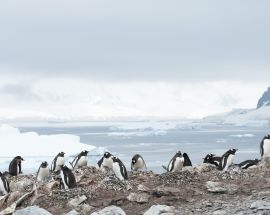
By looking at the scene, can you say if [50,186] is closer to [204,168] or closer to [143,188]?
[143,188]

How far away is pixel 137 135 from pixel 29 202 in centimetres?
7818

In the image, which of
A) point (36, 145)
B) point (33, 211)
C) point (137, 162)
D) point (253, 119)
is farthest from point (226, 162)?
point (253, 119)

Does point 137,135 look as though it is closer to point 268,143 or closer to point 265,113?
point 265,113

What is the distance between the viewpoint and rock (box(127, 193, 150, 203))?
10695 mm

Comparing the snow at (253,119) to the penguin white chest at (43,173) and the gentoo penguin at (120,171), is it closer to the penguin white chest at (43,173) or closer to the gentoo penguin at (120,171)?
the penguin white chest at (43,173)

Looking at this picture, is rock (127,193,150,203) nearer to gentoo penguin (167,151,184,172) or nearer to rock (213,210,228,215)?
rock (213,210,228,215)

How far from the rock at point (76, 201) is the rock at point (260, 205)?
312 centimetres

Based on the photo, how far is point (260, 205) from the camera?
9.48 m

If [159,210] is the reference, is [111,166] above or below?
above

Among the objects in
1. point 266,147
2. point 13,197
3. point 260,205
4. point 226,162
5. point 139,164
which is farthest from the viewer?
point 139,164

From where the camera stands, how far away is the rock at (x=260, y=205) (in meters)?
9.36

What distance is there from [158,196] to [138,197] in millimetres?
419

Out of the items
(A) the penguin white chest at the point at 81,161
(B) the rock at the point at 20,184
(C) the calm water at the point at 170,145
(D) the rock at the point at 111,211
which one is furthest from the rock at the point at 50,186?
(C) the calm water at the point at 170,145

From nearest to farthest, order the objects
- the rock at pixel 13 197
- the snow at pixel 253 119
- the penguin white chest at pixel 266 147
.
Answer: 1. the rock at pixel 13 197
2. the penguin white chest at pixel 266 147
3. the snow at pixel 253 119
